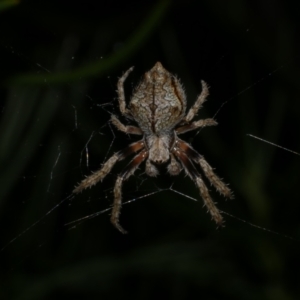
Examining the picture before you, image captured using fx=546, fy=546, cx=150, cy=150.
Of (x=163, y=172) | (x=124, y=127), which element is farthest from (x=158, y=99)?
(x=163, y=172)

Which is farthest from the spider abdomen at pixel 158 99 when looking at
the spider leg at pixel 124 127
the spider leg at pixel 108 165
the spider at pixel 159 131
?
the spider leg at pixel 108 165

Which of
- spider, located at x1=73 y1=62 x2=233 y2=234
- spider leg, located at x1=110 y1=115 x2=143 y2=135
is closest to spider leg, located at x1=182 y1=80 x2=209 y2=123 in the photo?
spider, located at x1=73 y1=62 x2=233 y2=234

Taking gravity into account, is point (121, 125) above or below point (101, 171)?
above

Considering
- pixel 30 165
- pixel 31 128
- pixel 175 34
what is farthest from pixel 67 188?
pixel 175 34

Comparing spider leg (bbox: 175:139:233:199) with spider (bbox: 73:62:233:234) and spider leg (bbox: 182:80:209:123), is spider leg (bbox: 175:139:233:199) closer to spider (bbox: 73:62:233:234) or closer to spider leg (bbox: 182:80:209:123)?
spider (bbox: 73:62:233:234)

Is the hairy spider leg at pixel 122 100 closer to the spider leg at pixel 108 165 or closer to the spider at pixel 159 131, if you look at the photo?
the spider at pixel 159 131

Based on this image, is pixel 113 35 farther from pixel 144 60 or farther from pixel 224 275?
pixel 224 275
